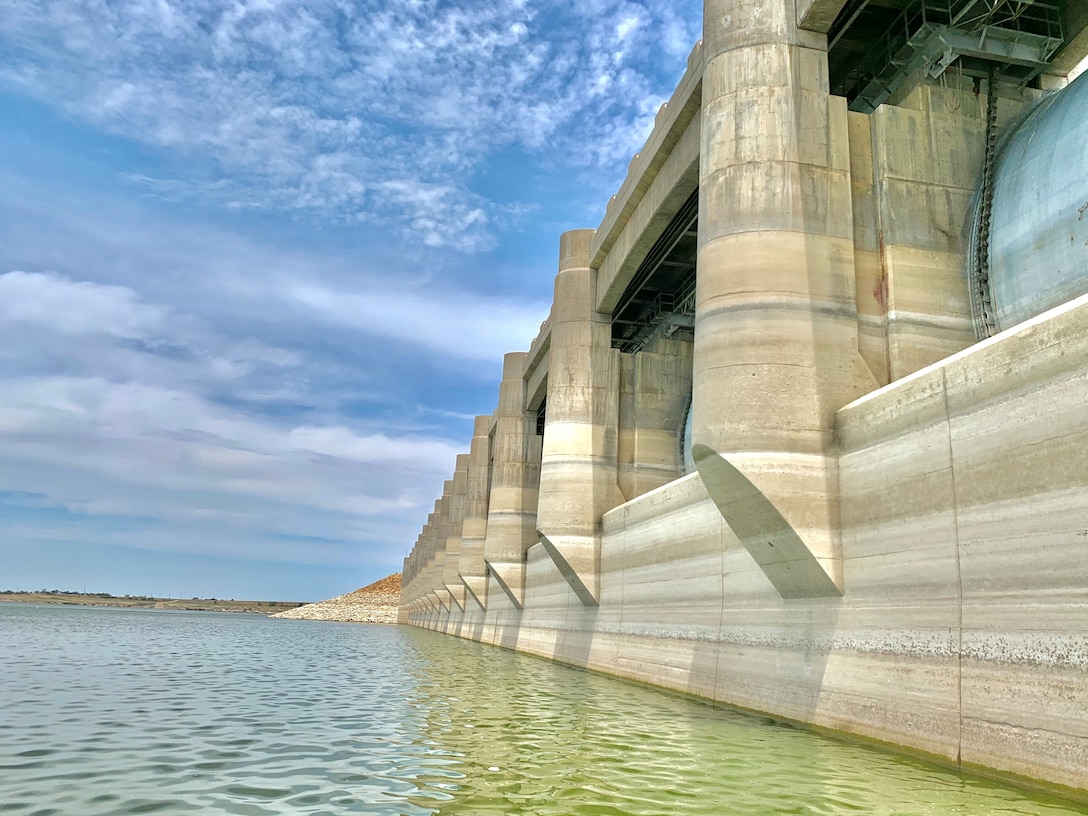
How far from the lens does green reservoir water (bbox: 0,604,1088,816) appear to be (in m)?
7.16

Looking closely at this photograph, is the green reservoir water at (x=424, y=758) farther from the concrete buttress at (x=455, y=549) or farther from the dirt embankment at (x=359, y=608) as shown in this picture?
the dirt embankment at (x=359, y=608)

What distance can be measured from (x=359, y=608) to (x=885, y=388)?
130 m

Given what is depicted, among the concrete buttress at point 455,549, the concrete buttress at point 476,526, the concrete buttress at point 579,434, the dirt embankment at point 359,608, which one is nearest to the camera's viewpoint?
the concrete buttress at point 579,434

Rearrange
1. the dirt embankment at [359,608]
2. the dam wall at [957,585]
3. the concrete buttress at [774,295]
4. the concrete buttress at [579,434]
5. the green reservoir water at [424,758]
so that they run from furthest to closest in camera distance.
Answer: the dirt embankment at [359,608] < the concrete buttress at [579,434] < the concrete buttress at [774,295] < the dam wall at [957,585] < the green reservoir water at [424,758]

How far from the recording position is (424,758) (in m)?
9.21

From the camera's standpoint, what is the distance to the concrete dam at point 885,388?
8680 millimetres

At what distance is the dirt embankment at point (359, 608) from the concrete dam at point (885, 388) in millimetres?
104963

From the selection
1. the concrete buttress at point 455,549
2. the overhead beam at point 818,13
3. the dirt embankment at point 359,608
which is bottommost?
the dirt embankment at point 359,608

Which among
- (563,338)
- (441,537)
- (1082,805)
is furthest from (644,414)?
(441,537)

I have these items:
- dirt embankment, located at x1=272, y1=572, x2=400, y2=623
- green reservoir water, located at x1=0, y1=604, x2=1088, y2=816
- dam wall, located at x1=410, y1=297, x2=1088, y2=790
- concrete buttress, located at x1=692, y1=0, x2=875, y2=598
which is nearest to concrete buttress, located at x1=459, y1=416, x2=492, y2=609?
green reservoir water, located at x1=0, y1=604, x2=1088, y2=816

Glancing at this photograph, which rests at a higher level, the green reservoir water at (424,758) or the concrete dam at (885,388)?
the concrete dam at (885,388)

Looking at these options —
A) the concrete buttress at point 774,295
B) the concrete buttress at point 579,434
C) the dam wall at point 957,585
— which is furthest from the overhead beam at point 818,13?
the concrete buttress at point 579,434

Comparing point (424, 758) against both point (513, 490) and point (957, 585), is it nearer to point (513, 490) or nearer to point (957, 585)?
point (957, 585)

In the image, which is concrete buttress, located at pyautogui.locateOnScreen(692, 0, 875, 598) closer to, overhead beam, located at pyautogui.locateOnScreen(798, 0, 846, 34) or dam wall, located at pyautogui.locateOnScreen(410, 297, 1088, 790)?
overhead beam, located at pyautogui.locateOnScreen(798, 0, 846, 34)
